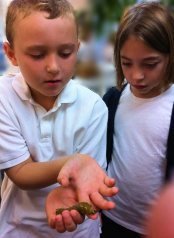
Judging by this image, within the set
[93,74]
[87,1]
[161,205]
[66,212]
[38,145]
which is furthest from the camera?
[93,74]

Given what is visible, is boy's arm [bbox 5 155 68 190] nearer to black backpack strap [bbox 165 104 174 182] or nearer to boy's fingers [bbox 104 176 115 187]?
boy's fingers [bbox 104 176 115 187]

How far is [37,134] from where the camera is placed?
0.80 metres

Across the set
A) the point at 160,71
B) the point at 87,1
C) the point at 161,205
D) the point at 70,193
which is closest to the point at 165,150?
the point at 160,71

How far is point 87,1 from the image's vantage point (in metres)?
2.38

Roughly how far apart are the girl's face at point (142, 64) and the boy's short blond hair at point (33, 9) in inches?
7.8

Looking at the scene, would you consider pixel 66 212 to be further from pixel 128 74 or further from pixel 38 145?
pixel 128 74

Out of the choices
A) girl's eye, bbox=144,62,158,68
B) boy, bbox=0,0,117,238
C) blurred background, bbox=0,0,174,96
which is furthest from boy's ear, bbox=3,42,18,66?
blurred background, bbox=0,0,174,96

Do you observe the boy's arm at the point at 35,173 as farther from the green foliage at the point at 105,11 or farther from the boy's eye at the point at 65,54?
the green foliage at the point at 105,11

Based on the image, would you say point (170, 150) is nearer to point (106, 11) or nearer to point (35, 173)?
point (35, 173)

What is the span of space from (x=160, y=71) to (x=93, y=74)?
5.81 ft

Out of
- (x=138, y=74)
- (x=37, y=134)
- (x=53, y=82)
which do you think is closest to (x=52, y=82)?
(x=53, y=82)

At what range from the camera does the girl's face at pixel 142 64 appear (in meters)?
0.90

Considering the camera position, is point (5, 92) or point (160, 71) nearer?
point (5, 92)

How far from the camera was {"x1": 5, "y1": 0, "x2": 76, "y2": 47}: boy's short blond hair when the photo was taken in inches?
28.9
